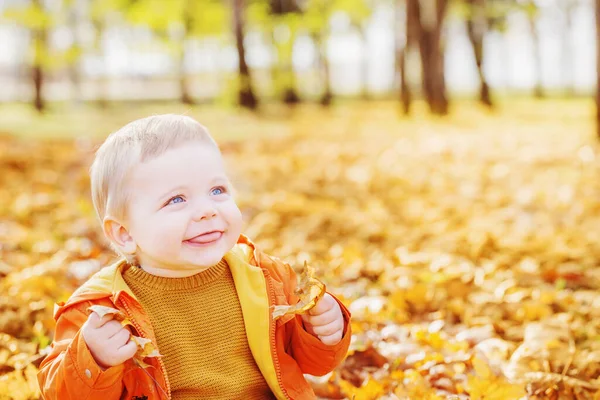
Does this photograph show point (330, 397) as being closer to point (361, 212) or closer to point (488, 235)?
point (488, 235)

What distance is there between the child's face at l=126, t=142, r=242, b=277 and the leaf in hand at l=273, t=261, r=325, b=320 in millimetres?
210

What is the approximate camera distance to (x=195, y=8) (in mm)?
19750

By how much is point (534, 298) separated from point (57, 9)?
17.5 m

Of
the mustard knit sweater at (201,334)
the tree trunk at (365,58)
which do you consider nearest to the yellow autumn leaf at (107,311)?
the mustard knit sweater at (201,334)

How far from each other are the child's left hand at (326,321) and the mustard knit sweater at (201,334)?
0.18 m

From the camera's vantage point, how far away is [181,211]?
63.6 inches

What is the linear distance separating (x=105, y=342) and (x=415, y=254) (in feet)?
9.06

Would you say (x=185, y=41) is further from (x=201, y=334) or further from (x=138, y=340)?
(x=138, y=340)

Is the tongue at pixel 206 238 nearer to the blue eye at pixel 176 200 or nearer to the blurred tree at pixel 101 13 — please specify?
the blue eye at pixel 176 200

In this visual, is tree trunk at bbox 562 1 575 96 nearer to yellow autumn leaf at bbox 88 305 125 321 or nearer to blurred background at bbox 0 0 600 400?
blurred background at bbox 0 0 600 400

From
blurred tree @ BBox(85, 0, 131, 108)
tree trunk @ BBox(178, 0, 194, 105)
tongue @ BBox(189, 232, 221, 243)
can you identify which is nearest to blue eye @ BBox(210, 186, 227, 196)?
tongue @ BBox(189, 232, 221, 243)

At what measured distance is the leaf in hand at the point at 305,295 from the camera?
164cm

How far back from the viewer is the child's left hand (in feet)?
5.75

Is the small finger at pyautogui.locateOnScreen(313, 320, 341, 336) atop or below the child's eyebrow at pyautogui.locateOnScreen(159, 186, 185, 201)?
below
